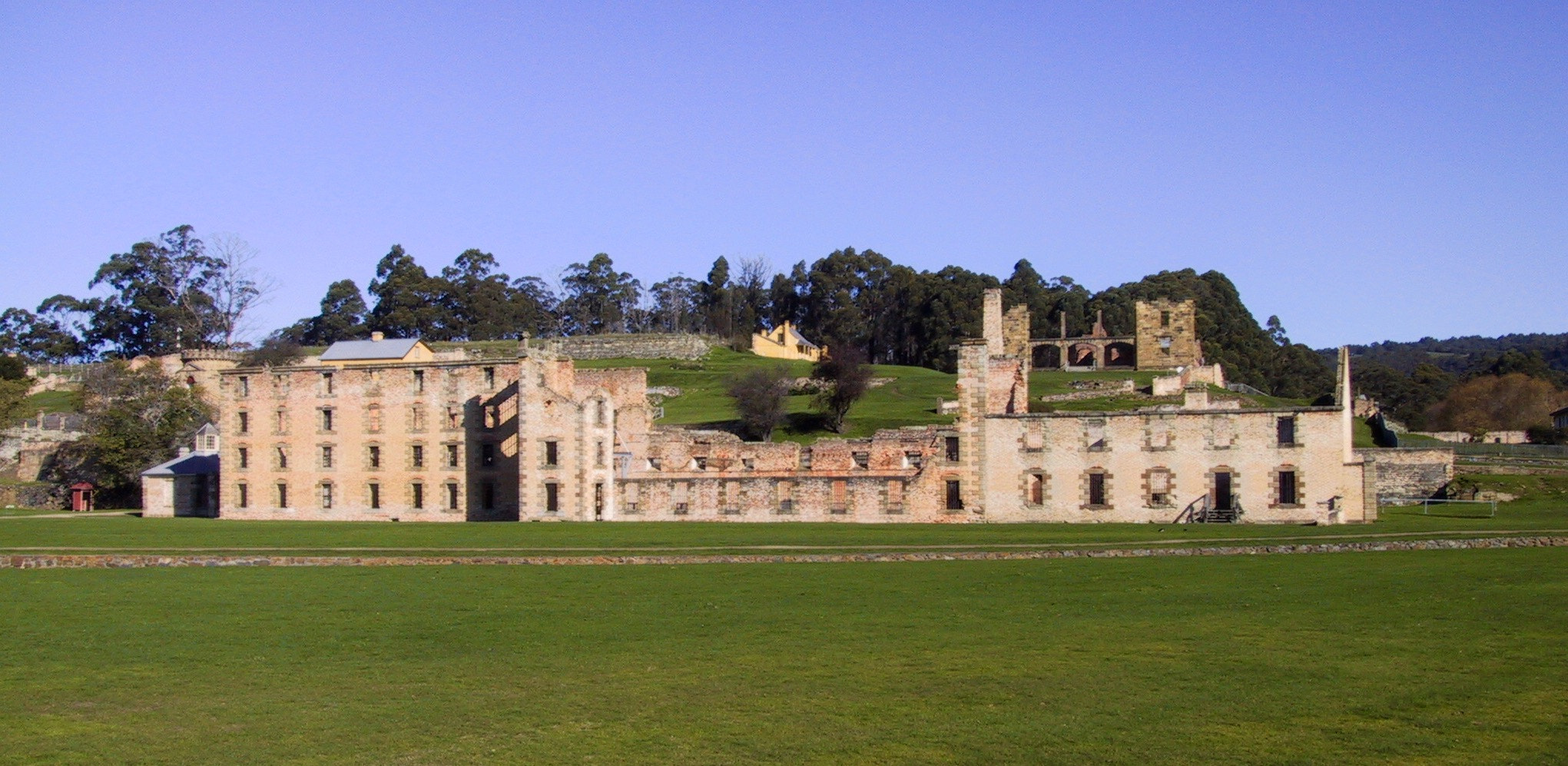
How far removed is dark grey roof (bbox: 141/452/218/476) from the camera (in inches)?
2559

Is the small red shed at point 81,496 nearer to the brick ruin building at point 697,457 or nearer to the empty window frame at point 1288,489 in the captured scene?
the brick ruin building at point 697,457

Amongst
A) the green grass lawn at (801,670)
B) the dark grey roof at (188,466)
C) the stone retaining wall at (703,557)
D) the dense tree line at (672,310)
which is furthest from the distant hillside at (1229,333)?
the green grass lawn at (801,670)

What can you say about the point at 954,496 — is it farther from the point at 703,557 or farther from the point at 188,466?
the point at 188,466

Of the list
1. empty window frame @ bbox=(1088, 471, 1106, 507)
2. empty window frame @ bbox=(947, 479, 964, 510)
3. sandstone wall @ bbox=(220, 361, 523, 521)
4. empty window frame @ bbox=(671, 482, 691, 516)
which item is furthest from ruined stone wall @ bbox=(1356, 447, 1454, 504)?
sandstone wall @ bbox=(220, 361, 523, 521)

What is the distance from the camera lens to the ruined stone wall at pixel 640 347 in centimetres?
12131

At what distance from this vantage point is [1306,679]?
1695 cm

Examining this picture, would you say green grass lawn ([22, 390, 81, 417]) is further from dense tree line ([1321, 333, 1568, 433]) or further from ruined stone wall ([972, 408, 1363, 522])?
dense tree line ([1321, 333, 1568, 433])

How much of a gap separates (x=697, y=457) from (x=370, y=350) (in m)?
41.4

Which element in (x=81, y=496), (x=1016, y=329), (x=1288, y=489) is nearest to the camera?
(x=1288, y=489)

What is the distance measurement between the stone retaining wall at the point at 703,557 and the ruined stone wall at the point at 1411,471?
94.6ft

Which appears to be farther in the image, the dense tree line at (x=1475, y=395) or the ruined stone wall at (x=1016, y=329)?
the dense tree line at (x=1475, y=395)

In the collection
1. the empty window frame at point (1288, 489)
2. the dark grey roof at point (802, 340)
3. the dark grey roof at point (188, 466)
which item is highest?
the dark grey roof at point (802, 340)

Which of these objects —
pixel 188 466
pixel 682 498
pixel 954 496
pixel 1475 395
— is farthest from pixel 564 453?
pixel 1475 395

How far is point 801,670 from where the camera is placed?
58.9 feet
